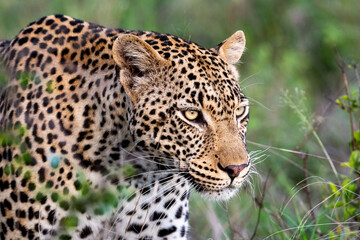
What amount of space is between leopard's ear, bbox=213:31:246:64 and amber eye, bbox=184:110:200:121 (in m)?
0.85

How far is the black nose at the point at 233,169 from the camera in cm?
636

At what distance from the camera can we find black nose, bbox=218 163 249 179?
6.36 meters

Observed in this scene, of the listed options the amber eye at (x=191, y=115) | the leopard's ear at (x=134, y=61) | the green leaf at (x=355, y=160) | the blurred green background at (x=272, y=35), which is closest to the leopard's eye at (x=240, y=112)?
the amber eye at (x=191, y=115)

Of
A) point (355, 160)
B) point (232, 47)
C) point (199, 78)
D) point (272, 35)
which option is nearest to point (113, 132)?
point (199, 78)

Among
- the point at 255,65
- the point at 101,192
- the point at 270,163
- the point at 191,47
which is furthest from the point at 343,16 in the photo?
the point at 101,192

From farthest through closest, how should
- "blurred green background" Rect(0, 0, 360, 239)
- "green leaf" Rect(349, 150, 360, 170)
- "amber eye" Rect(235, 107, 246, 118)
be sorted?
"blurred green background" Rect(0, 0, 360, 239), "green leaf" Rect(349, 150, 360, 170), "amber eye" Rect(235, 107, 246, 118)

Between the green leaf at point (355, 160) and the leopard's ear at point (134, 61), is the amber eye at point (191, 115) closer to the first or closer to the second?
the leopard's ear at point (134, 61)

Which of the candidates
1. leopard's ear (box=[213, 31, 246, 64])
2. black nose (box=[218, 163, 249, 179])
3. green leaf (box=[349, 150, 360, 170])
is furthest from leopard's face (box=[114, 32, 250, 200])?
green leaf (box=[349, 150, 360, 170])

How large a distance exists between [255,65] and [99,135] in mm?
5958

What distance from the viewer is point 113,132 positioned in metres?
6.70

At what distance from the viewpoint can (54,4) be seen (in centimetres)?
1209

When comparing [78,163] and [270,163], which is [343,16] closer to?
[270,163]

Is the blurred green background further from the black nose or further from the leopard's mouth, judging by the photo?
the black nose

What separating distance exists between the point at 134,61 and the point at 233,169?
3.76 ft
